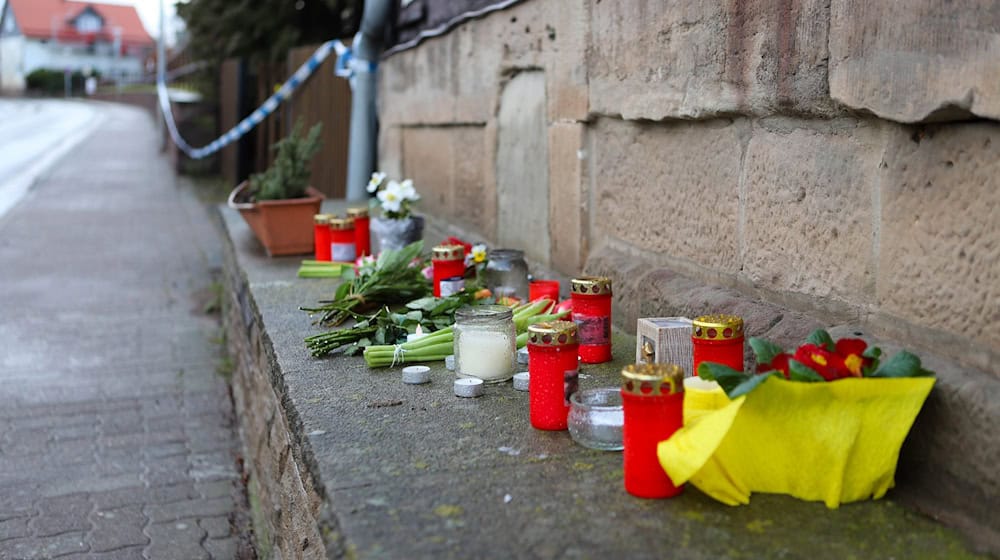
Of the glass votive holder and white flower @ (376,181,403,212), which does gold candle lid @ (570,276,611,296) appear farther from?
white flower @ (376,181,403,212)

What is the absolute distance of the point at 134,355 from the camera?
19.4 ft

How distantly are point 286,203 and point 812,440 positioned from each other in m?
3.72

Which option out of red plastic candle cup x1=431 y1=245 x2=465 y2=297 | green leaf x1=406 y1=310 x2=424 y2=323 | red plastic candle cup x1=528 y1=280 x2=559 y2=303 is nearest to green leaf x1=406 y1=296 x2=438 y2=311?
green leaf x1=406 y1=310 x2=424 y2=323

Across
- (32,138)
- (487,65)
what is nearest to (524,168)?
(487,65)

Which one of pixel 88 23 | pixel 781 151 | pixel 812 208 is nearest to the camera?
pixel 812 208

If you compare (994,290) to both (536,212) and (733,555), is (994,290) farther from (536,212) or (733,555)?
(536,212)

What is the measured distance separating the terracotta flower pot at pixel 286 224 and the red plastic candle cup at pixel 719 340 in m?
3.27

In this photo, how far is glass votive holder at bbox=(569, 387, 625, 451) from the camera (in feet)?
7.27

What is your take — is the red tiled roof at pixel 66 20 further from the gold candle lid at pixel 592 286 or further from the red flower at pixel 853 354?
the red flower at pixel 853 354

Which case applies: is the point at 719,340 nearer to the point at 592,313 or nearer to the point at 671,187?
the point at 592,313

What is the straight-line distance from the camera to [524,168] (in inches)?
181

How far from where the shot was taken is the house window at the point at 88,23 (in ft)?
267

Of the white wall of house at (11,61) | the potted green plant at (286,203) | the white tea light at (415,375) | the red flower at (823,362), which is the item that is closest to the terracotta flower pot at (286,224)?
the potted green plant at (286,203)

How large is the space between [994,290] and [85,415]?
4037mm
